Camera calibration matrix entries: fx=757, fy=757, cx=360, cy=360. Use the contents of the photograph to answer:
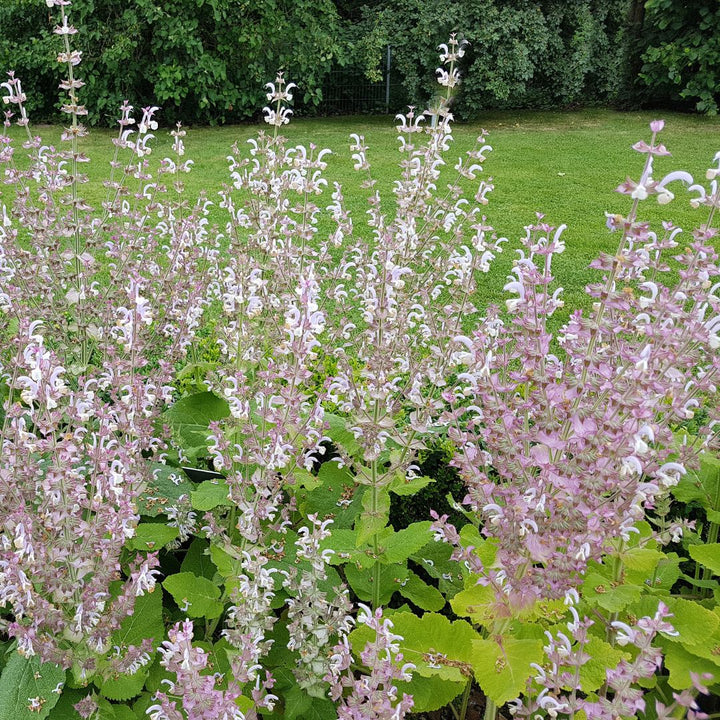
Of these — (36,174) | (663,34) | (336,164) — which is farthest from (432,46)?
(36,174)

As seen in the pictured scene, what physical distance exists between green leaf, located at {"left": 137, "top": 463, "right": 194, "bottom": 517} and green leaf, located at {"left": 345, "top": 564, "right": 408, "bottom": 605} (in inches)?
28.0

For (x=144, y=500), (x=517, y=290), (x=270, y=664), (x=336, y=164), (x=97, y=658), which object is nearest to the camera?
(x=517, y=290)

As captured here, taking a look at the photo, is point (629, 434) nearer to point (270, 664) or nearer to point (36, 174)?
point (270, 664)

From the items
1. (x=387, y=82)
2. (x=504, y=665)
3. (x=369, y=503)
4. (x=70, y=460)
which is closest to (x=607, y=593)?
(x=504, y=665)

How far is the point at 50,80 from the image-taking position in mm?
15805

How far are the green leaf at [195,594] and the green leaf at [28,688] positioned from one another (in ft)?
1.31

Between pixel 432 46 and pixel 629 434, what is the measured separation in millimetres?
14274

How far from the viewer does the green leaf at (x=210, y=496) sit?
2.49 m

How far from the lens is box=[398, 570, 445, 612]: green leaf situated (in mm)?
2602

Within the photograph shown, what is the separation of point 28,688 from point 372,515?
1.11 m

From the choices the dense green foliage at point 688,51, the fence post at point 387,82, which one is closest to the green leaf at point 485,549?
the fence post at point 387,82

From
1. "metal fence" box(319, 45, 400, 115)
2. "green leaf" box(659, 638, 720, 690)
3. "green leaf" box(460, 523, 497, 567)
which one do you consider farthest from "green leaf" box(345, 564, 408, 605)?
"metal fence" box(319, 45, 400, 115)

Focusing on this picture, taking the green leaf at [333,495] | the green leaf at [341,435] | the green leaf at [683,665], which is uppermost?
the green leaf at [341,435]

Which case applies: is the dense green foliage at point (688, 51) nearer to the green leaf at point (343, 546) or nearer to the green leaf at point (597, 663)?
the green leaf at point (343, 546)
